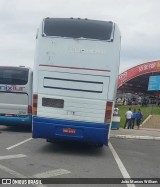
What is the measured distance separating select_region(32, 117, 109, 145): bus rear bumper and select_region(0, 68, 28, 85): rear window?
22.8ft

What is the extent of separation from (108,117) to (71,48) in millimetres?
2371

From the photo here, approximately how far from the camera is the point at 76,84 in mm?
12773

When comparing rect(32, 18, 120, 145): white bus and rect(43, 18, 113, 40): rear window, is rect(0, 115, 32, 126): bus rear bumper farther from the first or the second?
rect(43, 18, 113, 40): rear window

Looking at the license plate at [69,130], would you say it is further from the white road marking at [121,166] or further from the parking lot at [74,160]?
the white road marking at [121,166]

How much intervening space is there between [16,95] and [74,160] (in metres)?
8.27

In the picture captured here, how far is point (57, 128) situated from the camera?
505 inches

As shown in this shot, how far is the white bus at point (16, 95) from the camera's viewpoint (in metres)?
19.5

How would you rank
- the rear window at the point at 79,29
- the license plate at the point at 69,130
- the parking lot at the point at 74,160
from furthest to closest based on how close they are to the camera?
the rear window at the point at 79,29, the license plate at the point at 69,130, the parking lot at the point at 74,160

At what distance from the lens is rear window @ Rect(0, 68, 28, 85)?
19.5m

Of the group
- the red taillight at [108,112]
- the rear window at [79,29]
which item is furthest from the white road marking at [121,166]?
the rear window at [79,29]

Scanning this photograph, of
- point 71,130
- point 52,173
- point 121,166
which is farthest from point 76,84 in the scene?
point 52,173

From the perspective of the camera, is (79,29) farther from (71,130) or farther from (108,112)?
(71,130)

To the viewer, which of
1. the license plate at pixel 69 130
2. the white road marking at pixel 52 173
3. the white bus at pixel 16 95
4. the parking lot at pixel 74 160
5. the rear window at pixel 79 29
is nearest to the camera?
the white road marking at pixel 52 173

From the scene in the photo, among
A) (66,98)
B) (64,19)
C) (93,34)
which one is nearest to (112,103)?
(66,98)
